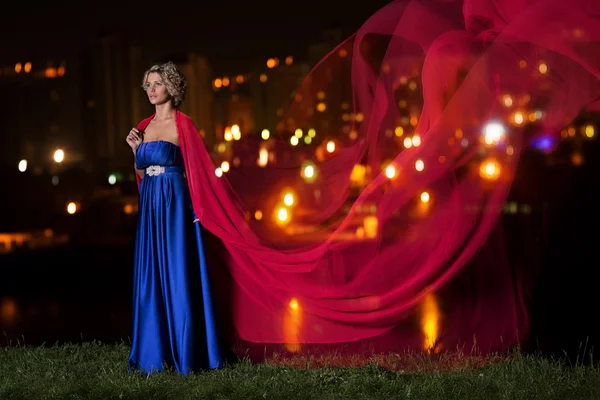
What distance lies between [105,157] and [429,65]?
225 feet

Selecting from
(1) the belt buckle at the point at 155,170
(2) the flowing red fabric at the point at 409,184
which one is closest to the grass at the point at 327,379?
(2) the flowing red fabric at the point at 409,184

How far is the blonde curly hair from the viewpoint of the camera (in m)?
6.76

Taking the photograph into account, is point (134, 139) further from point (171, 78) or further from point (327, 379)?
point (327, 379)

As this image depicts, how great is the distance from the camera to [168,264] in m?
6.73

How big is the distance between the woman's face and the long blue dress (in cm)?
37

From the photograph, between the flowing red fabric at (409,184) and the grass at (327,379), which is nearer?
the grass at (327,379)

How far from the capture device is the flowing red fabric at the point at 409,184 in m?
7.19

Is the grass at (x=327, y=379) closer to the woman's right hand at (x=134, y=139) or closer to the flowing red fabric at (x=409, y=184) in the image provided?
the flowing red fabric at (x=409, y=184)

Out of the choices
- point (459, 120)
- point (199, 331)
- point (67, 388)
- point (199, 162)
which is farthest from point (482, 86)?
point (67, 388)

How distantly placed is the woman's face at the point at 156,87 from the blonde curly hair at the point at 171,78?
0.08 feet

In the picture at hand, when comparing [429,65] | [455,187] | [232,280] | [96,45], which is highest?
[96,45]

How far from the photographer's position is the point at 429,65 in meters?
7.38

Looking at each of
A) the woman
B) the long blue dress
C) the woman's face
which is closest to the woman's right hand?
the woman

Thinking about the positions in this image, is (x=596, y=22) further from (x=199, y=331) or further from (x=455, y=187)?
(x=199, y=331)
